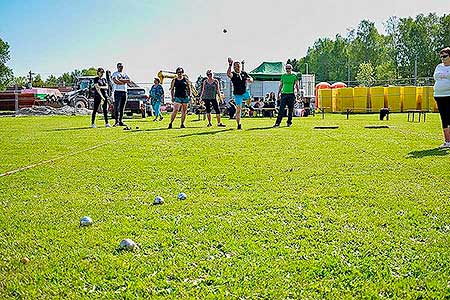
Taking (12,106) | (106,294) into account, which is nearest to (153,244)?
(106,294)

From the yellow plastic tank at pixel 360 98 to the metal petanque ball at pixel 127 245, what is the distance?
34.5 meters

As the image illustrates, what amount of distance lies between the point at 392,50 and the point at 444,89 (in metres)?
99.3

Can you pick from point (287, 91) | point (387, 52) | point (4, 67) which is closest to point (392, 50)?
point (387, 52)

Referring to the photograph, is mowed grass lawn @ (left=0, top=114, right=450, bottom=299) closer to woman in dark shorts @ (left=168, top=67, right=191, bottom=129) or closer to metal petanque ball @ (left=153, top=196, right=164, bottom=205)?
metal petanque ball @ (left=153, top=196, right=164, bottom=205)

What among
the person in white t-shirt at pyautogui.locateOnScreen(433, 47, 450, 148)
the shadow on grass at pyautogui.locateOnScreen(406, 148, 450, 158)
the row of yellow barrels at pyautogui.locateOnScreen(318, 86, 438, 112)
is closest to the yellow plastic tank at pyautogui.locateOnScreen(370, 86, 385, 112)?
the row of yellow barrels at pyautogui.locateOnScreen(318, 86, 438, 112)

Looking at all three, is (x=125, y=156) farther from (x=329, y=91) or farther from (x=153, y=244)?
(x=329, y=91)

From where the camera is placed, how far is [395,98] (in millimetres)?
35875

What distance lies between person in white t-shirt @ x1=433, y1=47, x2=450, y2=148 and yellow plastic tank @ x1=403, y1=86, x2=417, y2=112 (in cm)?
2702

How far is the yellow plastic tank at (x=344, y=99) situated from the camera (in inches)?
1474

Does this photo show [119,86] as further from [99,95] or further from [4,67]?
[4,67]

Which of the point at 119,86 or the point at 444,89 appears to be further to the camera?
the point at 119,86

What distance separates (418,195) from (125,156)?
4.97 m

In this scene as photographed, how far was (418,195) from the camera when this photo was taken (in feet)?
16.5

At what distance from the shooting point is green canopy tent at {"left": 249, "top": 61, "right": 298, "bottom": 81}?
36438mm
